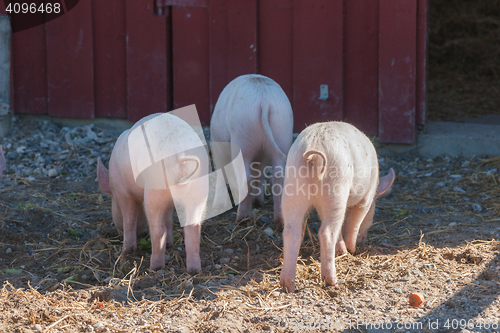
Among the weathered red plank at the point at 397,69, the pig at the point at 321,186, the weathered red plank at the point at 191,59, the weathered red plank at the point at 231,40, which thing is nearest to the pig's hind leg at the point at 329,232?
the pig at the point at 321,186

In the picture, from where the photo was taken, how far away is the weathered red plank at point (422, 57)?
20.5 ft

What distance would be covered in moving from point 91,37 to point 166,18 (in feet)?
3.47

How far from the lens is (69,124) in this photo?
773 centimetres

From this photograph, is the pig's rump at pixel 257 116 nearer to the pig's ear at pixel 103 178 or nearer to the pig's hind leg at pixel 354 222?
the pig's hind leg at pixel 354 222

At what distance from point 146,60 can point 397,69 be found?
9.88 feet

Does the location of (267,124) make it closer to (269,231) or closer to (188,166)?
(269,231)

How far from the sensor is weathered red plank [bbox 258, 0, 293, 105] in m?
6.73

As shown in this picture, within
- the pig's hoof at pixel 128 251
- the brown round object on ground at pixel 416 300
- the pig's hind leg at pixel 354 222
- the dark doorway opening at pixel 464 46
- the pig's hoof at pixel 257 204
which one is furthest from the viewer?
the dark doorway opening at pixel 464 46

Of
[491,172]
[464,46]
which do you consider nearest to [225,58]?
[491,172]

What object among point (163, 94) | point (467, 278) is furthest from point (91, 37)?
point (467, 278)

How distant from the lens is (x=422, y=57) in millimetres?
6340

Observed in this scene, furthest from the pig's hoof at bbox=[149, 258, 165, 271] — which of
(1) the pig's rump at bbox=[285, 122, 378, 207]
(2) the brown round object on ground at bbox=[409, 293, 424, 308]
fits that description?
(2) the brown round object on ground at bbox=[409, 293, 424, 308]

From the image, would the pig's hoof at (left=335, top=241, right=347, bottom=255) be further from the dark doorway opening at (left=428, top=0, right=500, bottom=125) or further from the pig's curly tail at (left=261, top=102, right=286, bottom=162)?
the dark doorway opening at (left=428, top=0, right=500, bottom=125)

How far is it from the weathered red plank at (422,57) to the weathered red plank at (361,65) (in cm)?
46
